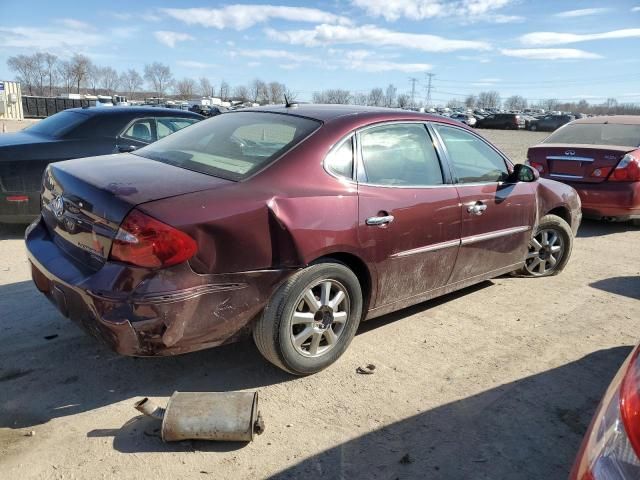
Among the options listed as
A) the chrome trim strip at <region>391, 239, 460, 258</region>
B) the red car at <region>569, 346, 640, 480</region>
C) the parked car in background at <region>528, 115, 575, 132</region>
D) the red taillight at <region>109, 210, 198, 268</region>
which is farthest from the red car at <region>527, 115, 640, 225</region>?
the parked car in background at <region>528, 115, 575, 132</region>

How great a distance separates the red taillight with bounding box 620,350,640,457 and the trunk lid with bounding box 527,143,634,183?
20.6 ft

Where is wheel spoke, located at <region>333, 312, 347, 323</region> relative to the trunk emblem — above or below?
below

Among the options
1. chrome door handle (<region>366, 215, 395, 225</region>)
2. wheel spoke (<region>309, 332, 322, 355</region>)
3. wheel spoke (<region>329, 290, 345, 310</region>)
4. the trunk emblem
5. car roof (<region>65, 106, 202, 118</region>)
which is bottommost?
wheel spoke (<region>309, 332, 322, 355</region>)

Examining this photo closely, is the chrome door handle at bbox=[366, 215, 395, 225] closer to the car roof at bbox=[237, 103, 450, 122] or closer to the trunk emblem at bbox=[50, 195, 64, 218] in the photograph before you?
the car roof at bbox=[237, 103, 450, 122]

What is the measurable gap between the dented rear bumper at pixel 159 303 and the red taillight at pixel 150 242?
48mm

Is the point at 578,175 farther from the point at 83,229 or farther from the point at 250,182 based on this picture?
the point at 83,229

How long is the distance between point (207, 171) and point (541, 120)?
4867 cm

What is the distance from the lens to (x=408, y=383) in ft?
10.6

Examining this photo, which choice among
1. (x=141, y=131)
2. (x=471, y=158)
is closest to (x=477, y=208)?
(x=471, y=158)

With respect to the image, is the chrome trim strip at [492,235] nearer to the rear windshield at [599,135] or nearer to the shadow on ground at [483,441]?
the shadow on ground at [483,441]

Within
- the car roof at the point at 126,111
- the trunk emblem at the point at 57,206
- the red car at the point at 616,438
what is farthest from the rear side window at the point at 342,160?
the car roof at the point at 126,111

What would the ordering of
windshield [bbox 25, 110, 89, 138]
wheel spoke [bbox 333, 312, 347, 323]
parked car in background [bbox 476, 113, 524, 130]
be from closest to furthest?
1. wheel spoke [bbox 333, 312, 347, 323]
2. windshield [bbox 25, 110, 89, 138]
3. parked car in background [bbox 476, 113, 524, 130]

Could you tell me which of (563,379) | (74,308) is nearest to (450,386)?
(563,379)

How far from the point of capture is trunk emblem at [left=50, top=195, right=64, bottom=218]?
3.05 metres
